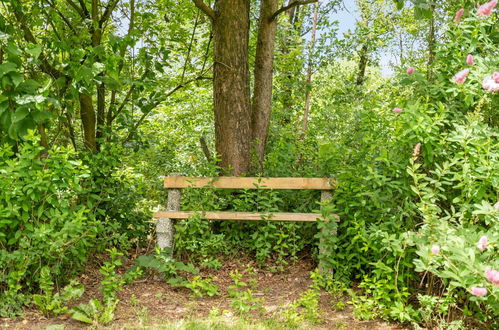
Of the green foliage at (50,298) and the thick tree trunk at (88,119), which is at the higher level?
the thick tree trunk at (88,119)

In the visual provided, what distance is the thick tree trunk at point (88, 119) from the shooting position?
5480 millimetres

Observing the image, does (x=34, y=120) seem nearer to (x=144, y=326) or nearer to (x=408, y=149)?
(x=144, y=326)

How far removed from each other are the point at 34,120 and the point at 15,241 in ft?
3.33

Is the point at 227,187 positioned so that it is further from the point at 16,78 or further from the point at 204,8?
the point at 16,78

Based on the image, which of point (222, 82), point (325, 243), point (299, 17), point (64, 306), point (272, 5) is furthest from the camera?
point (299, 17)

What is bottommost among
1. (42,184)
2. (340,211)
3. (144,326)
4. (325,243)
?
(144,326)

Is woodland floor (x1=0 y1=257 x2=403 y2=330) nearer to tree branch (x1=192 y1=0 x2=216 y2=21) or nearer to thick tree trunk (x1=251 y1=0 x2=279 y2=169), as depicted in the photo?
thick tree trunk (x1=251 y1=0 x2=279 y2=169)

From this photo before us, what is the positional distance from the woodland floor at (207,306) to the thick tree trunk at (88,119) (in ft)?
4.89

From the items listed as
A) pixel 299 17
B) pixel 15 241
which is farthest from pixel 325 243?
pixel 299 17

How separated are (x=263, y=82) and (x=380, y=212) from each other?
2.84m

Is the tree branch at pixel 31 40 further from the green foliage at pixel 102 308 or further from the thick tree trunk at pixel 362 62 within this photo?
the thick tree trunk at pixel 362 62

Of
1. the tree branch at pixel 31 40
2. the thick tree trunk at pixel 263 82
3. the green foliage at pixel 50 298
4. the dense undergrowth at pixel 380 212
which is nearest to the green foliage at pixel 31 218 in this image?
the dense undergrowth at pixel 380 212

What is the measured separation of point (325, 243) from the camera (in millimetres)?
4438

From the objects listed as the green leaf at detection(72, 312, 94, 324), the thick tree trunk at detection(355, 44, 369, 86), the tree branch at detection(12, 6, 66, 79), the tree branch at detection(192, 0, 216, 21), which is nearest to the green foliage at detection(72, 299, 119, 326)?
the green leaf at detection(72, 312, 94, 324)
